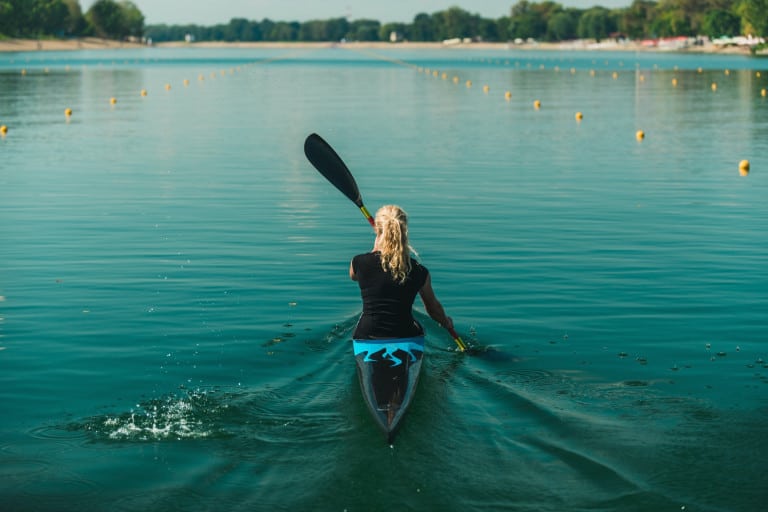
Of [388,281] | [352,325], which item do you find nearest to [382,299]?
[388,281]

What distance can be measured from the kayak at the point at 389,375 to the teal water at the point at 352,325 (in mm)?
254

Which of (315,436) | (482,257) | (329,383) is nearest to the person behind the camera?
(315,436)

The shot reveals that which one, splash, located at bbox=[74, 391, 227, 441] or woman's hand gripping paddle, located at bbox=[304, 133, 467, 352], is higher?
woman's hand gripping paddle, located at bbox=[304, 133, 467, 352]

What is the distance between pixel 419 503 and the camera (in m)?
8.30

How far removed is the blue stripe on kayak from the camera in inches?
423

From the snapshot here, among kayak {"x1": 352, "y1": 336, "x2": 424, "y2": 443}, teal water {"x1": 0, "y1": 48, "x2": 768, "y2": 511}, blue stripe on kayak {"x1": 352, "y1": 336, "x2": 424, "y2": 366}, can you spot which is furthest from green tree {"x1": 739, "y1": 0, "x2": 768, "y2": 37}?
kayak {"x1": 352, "y1": 336, "x2": 424, "y2": 443}

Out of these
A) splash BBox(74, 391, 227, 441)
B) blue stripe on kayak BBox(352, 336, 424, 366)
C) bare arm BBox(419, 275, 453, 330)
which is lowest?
splash BBox(74, 391, 227, 441)

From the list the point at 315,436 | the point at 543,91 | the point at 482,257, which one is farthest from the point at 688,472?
the point at 543,91

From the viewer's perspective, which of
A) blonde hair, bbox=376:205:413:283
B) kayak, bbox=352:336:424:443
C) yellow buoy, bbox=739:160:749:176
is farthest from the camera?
yellow buoy, bbox=739:160:749:176

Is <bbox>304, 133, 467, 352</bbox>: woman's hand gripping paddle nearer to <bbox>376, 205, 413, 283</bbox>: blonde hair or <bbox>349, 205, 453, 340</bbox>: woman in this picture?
<bbox>349, 205, 453, 340</bbox>: woman

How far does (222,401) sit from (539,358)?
4226mm

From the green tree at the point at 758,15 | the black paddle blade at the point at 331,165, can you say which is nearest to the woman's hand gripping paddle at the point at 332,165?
the black paddle blade at the point at 331,165

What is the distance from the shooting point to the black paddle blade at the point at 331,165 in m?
14.9

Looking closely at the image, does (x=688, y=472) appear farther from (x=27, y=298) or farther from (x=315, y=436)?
(x=27, y=298)
